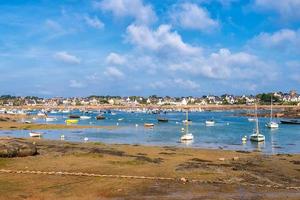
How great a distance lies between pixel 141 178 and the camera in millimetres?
28500

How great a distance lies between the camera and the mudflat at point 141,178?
78.4 feet

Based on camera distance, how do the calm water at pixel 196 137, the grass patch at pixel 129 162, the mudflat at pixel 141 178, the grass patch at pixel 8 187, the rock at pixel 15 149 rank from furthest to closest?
the calm water at pixel 196 137, the grass patch at pixel 129 162, the rock at pixel 15 149, the mudflat at pixel 141 178, the grass patch at pixel 8 187

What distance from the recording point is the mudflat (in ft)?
78.4

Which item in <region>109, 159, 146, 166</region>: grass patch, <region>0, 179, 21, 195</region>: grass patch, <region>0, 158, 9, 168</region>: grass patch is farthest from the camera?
<region>109, 159, 146, 166</region>: grass patch

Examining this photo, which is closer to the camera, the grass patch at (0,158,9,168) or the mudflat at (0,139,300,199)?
the mudflat at (0,139,300,199)

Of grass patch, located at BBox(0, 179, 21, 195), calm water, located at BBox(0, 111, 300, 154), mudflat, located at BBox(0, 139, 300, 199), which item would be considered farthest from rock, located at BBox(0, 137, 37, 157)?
calm water, located at BBox(0, 111, 300, 154)

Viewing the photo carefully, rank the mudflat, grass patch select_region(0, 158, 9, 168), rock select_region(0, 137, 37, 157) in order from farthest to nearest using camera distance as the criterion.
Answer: rock select_region(0, 137, 37, 157)
grass patch select_region(0, 158, 9, 168)
the mudflat

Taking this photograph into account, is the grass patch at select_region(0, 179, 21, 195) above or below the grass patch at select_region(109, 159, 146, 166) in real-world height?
above

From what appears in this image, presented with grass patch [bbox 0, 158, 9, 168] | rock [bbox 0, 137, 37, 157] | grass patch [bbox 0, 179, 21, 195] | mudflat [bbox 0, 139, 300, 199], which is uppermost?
A: rock [bbox 0, 137, 37, 157]

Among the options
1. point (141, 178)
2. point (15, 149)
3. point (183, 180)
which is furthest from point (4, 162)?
point (183, 180)

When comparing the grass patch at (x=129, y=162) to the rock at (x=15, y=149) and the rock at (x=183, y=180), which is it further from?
the rock at (x=183, y=180)

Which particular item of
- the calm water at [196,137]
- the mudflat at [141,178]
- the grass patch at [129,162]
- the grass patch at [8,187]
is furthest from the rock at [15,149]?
the calm water at [196,137]

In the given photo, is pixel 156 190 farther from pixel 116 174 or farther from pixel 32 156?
pixel 32 156

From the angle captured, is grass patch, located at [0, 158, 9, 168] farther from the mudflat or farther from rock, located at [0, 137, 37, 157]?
rock, located at [0, 137, 37, 157]
